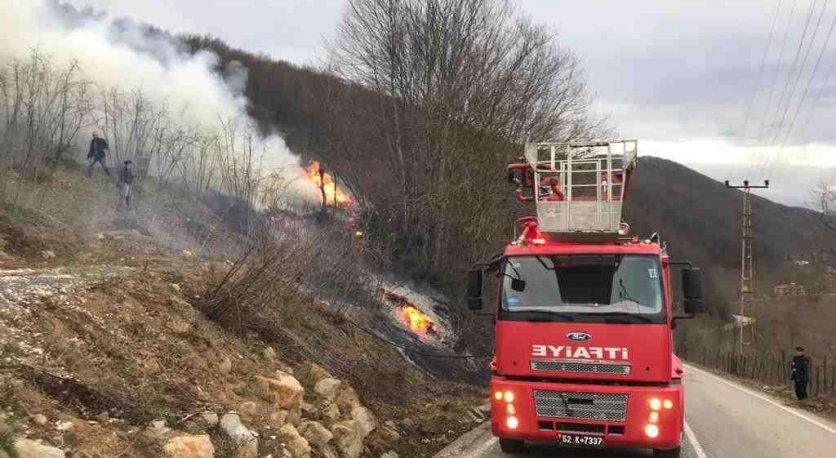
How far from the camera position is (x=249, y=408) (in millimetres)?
6543

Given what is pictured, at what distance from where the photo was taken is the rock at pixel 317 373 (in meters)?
8.41

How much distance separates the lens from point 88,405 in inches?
206

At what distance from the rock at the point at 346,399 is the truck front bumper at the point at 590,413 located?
1924 mm

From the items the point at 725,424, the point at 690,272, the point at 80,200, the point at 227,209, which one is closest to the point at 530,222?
the point at 690,272

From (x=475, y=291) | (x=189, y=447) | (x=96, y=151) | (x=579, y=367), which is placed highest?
(x=96, y=151)

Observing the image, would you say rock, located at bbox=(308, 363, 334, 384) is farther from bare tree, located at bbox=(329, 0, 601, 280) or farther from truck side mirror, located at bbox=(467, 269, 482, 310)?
bare tree, located at bbox=(329, 0, 601, 280)

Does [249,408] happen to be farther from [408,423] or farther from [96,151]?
[96,151]

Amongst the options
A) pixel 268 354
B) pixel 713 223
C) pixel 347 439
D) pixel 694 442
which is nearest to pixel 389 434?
pixel 347 439

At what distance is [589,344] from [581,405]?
0.66 meters

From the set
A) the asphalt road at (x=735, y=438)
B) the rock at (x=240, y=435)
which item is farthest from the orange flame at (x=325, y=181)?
the rock at (x=240, y=435)

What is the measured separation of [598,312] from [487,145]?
1624 centimetres

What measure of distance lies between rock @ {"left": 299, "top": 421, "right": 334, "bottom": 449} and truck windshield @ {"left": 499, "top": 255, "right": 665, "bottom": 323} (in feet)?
7.79

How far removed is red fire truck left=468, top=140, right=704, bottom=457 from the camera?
22.8 ft

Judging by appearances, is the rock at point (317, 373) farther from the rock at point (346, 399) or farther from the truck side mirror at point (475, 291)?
the truck side mirror at point (475, 291)
